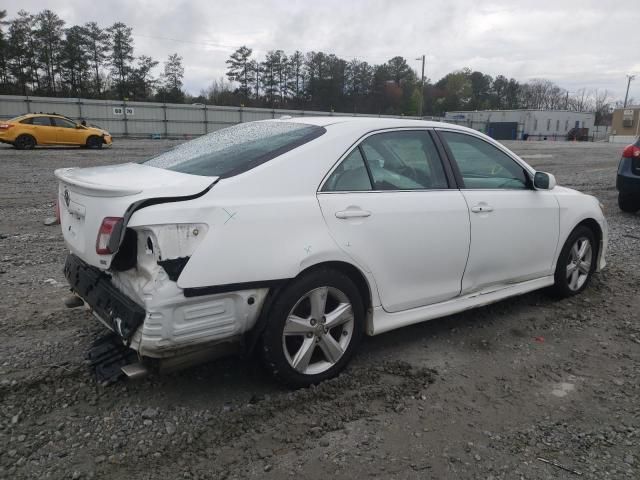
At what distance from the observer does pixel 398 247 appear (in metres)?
3.38

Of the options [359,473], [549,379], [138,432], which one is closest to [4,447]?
[138,432]

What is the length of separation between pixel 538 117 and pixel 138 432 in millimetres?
72084

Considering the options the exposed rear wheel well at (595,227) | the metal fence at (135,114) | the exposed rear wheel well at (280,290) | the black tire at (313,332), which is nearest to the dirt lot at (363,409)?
the black tire at (313,332)

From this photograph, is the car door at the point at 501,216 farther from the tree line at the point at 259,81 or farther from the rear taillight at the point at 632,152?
the tree line at the point at 259,81

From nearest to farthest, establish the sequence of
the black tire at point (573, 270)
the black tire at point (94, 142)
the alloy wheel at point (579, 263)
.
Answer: the black tire at point (573, 270), the alloy wheel at point (579, 263), the black tire at point (94, 142)

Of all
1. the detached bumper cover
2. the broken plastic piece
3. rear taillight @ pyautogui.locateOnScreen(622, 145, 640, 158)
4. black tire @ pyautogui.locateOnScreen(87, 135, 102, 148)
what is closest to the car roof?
the detached bumper cover

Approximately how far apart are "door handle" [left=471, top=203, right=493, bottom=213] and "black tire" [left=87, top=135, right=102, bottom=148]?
21801 millimetres

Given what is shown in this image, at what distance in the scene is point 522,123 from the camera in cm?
6638

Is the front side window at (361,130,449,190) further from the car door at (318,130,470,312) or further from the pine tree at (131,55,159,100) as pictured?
the pine tree at (131,55,159,100)

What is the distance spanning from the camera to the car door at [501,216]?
3.88 metres

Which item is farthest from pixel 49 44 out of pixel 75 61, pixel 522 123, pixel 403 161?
pixel 403 161

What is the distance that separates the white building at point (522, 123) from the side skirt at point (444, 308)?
62.4 meters

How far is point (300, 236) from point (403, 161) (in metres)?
1.18

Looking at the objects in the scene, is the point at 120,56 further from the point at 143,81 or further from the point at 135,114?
the point at 135,114
